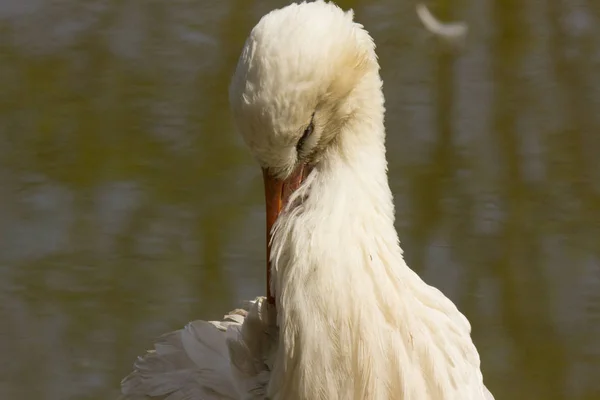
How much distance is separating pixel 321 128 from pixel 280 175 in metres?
0.14

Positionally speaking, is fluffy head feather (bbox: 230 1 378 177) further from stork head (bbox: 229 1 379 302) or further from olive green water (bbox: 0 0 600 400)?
olive green water (bbox: 0 0 600 400)

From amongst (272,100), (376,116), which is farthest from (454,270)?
(272,100)

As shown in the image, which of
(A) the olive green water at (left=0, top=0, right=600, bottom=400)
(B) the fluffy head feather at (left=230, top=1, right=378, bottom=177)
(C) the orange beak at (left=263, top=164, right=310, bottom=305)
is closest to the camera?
(B) the fluffy head feather at (left=230, top=1, right=378, bottom=177)

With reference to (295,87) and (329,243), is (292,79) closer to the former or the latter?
(295,87)

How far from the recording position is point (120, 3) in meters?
5.95

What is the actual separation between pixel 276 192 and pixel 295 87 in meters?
0.30

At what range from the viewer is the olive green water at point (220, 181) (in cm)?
455

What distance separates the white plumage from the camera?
2.58 m

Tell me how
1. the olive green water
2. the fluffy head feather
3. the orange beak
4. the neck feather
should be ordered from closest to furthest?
the fluffy head feather
the neck feather
the orange beak
the olive green water

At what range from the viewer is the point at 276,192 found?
2.77 metres

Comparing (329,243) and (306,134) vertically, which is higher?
(306,134)

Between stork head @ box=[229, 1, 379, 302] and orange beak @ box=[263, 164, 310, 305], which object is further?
orange beak @ box=[263, 164, 310, 305]

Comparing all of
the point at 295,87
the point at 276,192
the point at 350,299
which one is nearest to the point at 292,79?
the point at 295,87

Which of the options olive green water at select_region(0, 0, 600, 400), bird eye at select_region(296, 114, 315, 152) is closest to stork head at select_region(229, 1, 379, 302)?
bird eye at select_region(296, 114, 315, 152)
